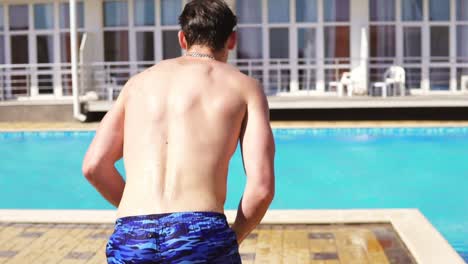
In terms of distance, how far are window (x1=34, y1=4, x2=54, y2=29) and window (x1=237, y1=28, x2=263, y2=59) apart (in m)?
4.18

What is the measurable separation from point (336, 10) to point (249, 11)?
72.0 inches

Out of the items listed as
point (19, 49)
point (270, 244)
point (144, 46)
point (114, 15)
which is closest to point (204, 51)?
point (270, 244)

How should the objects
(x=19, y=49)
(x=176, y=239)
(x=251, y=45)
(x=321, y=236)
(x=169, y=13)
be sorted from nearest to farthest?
(x=176, y=239) < (x=321, y=236) < (x=251, y=45) < (x=169, y=13) < (x=19, y=49)

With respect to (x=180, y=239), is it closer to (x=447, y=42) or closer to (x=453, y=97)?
(x=453, y=97)

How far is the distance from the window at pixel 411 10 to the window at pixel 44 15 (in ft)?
24.9

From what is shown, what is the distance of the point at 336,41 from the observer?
54.5 ft

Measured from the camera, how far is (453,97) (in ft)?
47.6

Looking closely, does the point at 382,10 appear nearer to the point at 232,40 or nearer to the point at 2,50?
the point at 2,50

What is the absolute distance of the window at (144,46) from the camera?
17172 millimetres

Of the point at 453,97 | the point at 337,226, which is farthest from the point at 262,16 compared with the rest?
the point at 337,226

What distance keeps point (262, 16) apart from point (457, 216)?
10261mm

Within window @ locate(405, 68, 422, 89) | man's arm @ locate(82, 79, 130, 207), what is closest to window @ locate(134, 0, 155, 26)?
window @ locate(405, 68, 422, 89)

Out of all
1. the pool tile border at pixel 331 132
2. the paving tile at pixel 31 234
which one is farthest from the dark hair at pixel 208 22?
the pool tile border at pixel 331 132

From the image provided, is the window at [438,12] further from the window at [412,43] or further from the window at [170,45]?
the window at [170,45]
